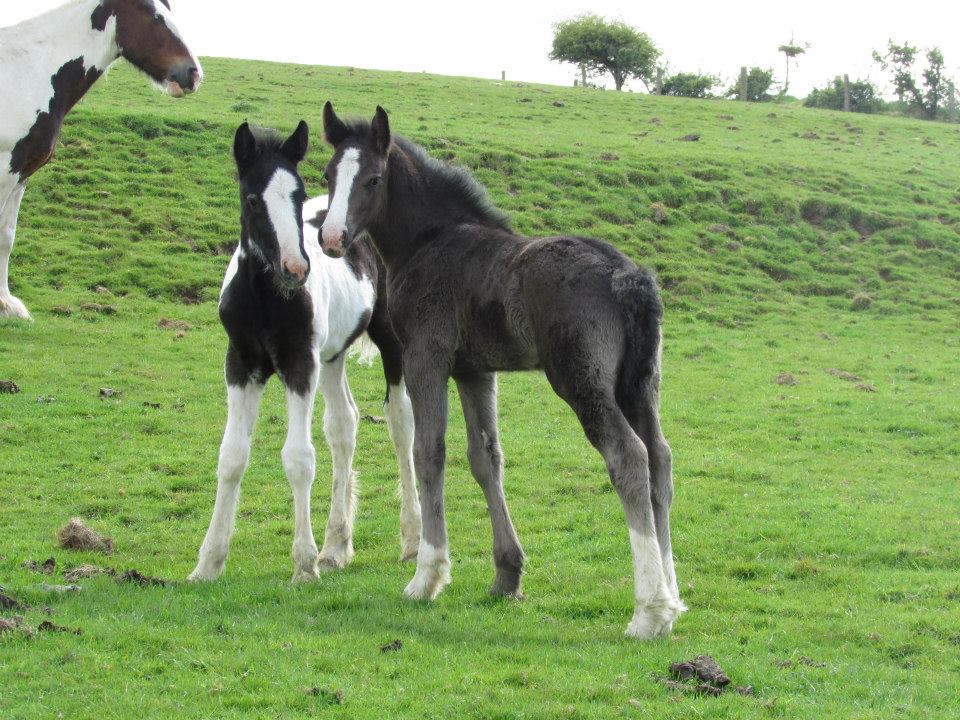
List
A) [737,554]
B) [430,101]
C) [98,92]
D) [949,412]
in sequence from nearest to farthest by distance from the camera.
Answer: [737,554]
[949,412]
[98,92]
[430,101]

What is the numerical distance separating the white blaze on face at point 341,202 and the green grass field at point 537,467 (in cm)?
230

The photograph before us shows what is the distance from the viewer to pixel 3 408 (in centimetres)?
1223

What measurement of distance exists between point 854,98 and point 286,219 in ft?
188

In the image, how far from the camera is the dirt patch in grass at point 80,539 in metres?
8.06

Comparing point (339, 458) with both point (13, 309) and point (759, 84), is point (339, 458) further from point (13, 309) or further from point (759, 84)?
point (759, 84)

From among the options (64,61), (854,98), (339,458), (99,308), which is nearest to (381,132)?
(64,61)

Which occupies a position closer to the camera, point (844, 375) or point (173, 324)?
point (844, 375)

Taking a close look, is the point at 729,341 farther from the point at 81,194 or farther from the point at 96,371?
the point at 81,194

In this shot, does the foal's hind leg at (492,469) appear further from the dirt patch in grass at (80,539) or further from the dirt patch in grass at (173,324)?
the dirt patch in grass at (173,324)

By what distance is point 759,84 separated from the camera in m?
62.2

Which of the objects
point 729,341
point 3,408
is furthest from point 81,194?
point 729,341

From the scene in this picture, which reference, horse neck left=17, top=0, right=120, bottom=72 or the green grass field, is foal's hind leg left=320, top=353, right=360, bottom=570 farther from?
horse neck left=17, top=0, right=120, bottom=72

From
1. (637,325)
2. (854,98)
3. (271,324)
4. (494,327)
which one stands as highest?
(854,98)

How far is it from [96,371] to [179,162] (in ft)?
36.3
